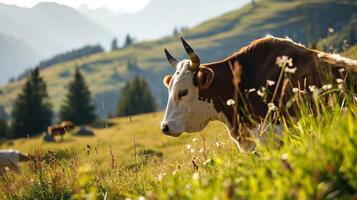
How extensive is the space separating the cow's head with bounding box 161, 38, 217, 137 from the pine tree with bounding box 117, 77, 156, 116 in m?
85.1

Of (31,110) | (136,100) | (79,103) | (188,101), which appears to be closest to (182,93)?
(188,101)

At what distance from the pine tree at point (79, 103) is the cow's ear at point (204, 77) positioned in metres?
72.3

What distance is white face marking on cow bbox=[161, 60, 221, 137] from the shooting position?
8.73m

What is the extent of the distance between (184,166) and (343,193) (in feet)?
14.0

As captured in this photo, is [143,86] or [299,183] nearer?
[299,183]

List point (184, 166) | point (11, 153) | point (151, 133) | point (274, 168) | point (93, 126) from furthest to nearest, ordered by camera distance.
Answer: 1. point (93, 126)
2. point (151, 133)
3. point (11, 153)
4. point (184, 166)
5. point (274, 168)

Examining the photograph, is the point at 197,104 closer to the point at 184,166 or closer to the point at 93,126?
the point at 184,166

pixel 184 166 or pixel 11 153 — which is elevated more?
pixel 184 166

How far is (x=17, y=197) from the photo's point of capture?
7887mm

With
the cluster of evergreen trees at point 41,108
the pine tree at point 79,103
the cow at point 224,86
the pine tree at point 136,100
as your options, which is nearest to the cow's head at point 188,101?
the cow at point 224,86

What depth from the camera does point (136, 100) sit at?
95.6 meters

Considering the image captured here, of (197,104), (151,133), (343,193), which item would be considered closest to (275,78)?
(197,104)

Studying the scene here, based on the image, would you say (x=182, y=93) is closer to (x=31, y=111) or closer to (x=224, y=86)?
(x=224, y=86)

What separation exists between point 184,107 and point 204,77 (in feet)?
2.04
